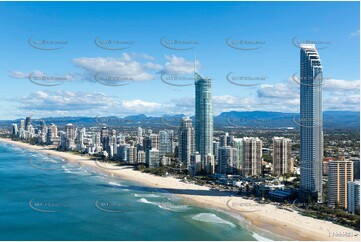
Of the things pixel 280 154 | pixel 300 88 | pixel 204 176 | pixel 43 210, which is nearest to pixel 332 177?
pixel 300 88

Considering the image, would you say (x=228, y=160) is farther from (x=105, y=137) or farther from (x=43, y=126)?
(x=43, y=126)

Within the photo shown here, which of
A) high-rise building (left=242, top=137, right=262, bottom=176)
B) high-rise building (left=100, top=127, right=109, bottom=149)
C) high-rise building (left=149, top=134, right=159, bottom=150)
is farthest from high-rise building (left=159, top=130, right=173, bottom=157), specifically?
high-rise building (left=242, top=137, right=262, bottom=176)

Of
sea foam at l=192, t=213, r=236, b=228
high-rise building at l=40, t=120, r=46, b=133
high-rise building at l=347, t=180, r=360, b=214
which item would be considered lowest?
sea foam at l=192, t=213, r=236, b=228

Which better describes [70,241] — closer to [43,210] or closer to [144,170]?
[43,210]

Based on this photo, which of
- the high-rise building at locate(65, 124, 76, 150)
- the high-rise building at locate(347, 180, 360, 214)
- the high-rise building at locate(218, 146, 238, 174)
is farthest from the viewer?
the high-rise building at locate(65, 124, 76, 150)

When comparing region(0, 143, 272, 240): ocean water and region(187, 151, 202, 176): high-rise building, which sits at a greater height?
region(187, 151, 202, 176): high-rise building

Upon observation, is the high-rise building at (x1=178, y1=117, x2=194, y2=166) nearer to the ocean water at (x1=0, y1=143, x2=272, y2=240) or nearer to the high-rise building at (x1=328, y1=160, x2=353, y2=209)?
the ocean water at (x1=0, y1=143, x2=272, y2=240)

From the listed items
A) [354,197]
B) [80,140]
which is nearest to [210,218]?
[354,197]
